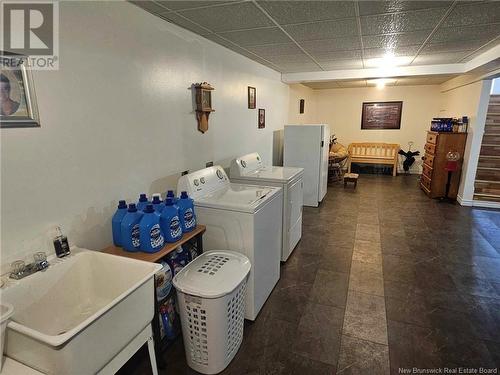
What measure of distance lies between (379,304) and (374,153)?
577cm

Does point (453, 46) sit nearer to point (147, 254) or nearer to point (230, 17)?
point (230, 17)

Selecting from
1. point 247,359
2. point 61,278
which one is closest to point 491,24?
point 247,359

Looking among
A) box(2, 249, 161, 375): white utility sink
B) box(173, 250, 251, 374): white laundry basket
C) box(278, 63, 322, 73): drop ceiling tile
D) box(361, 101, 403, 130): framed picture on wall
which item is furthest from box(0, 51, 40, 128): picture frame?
box(361, 101, 403, 130): framed picture on wall

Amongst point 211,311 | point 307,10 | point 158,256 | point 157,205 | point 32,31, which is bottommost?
point 211,311

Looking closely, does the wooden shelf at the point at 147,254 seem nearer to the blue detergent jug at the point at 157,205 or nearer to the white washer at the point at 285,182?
the blue detergent jug at the point at 157,205

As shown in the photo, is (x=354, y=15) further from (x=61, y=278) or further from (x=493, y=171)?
(x=493, y=171)

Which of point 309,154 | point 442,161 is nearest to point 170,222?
point 309,154

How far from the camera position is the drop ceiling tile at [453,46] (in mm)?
2750

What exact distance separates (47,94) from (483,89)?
5.31 meters

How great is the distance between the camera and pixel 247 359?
5.68ft

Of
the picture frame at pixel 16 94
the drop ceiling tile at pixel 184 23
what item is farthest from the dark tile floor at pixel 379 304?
the drop ceiling tile at pixel 184 23

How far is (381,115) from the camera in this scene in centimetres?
720

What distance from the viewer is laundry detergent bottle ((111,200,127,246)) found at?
5.27 ft

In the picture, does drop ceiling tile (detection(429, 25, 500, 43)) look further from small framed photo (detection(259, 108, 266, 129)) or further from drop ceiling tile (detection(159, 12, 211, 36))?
small framed photo (detection(259, 108, 266, 129))
